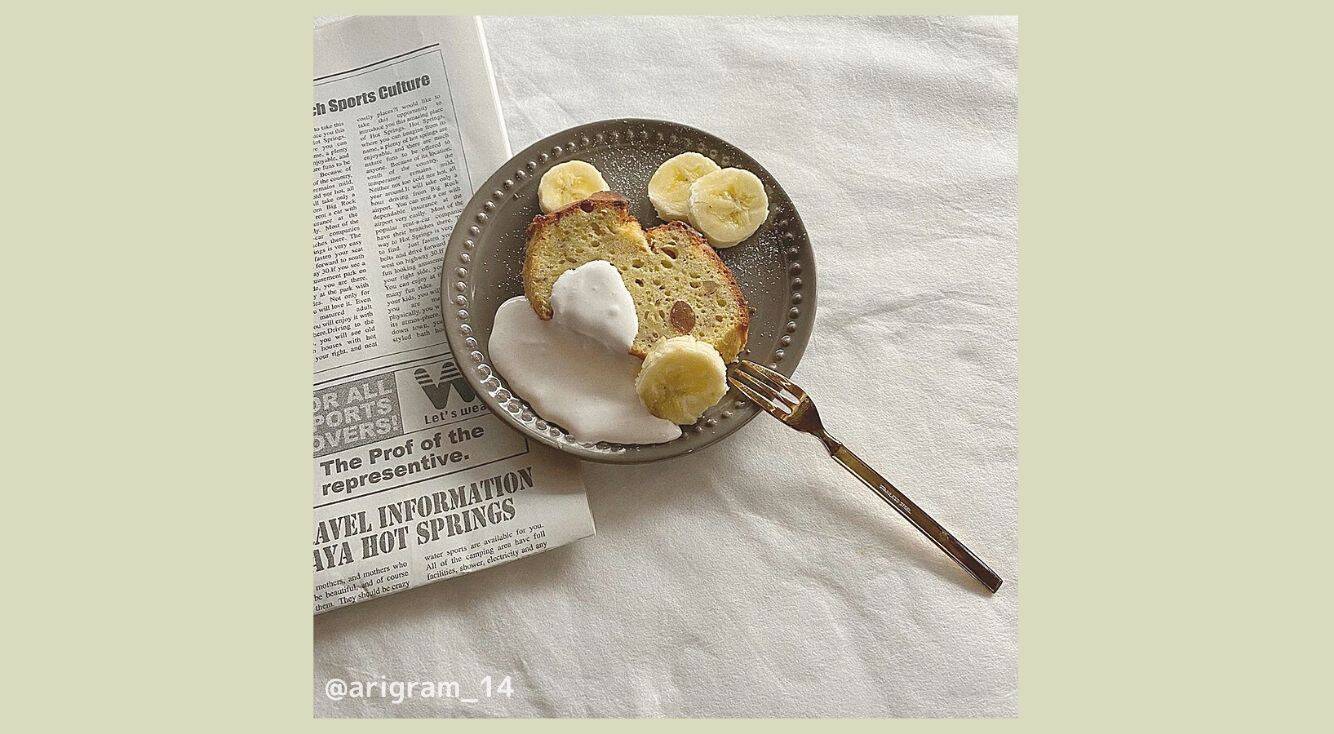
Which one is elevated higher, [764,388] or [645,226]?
[645,226]

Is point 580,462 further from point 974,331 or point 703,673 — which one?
point 974,331

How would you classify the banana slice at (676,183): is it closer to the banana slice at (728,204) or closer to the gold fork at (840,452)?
the banana slice at (728,204)

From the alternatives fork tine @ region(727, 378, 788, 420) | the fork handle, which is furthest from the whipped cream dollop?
the fork handle

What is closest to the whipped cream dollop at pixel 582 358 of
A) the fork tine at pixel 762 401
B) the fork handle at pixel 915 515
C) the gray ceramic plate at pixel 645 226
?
the gray ceramic plate at pixel 645 226

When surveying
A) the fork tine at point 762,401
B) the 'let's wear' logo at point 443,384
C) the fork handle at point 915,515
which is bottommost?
the fork handle at point 915,515

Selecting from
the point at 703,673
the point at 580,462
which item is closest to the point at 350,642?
the point at 580,462

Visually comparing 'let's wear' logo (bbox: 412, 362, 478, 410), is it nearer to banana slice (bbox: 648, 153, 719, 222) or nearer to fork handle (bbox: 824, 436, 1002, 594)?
banana slice (bbox: 648, 153, 719, 222)

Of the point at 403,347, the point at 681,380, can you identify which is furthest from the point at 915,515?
the point at 403,347

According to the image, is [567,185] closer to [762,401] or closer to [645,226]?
[645,226]
